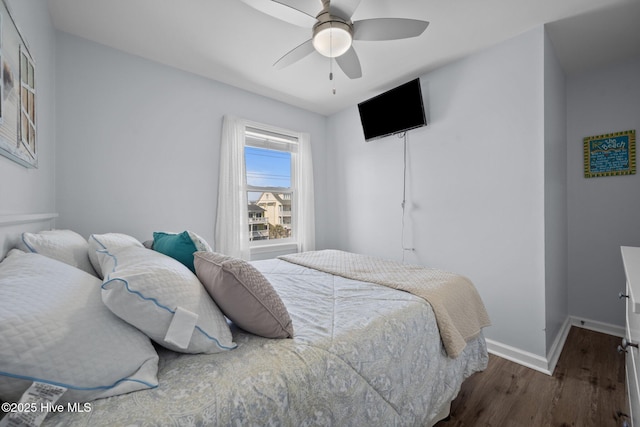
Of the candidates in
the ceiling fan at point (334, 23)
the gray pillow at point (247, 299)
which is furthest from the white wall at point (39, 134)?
the ceiling fan at point (334, 23)

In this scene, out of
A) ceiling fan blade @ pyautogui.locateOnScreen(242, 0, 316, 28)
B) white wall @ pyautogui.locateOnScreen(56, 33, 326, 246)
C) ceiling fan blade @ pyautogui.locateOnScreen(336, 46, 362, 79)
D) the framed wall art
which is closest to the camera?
the framed wall art

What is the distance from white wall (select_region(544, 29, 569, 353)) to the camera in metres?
2.06

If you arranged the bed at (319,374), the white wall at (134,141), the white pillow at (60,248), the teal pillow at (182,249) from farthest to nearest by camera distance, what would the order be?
the white wall at (134,141), the teal pillow at (182,249), the white pillow at (60,248), the bed at (319,374)

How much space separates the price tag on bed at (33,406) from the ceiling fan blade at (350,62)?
7.28 ft

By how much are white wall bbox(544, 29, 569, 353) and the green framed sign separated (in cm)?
20

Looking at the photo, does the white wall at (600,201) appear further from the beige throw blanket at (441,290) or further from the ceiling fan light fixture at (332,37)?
the ceiling fan light fixture at (332,37)

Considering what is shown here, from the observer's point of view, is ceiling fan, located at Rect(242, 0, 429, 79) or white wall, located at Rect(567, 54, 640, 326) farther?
white wall, located at Rect(567, 54, 640, 326)

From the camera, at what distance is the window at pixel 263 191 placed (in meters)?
2.84

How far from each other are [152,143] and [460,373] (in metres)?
2.92

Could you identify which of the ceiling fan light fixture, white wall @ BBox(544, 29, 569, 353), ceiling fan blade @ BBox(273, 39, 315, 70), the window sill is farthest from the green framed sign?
the window sill

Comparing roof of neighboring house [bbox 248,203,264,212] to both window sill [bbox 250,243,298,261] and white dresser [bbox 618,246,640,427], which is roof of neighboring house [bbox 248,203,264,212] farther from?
white dresser [bbox 618,246,640,427]

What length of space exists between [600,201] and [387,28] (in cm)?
266

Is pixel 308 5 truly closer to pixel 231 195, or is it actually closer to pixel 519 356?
pixel 231 195

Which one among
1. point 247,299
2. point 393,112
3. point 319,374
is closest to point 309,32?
point 393,112
